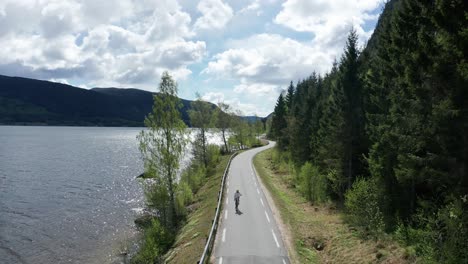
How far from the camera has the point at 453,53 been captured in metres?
11.7

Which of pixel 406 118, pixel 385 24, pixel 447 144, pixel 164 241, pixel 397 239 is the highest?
pixel 385 24

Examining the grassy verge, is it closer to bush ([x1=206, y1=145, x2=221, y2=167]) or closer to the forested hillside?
the forested hillside

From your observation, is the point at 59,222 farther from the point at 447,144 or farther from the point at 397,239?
the point at 447,144

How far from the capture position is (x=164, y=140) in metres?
30.0

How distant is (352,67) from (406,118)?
13.2 meters

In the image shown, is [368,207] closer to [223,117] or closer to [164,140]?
[164,140]

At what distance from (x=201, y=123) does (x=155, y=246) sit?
4003 cm

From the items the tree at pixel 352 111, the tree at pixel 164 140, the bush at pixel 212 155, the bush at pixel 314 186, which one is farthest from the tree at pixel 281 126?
the tree at pixel 164 140

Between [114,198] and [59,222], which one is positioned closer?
[59,222]

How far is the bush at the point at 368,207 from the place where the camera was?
20016mm

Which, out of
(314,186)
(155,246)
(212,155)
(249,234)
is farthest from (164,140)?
(212,155)

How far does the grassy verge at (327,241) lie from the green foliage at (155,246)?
886 centimetres

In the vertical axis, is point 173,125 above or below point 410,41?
below

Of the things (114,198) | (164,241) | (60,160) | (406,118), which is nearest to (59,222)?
(114,198)
